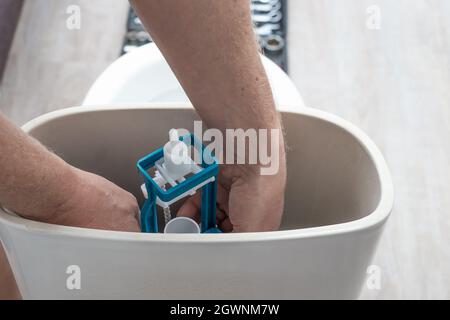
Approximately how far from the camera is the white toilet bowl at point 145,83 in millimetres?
755

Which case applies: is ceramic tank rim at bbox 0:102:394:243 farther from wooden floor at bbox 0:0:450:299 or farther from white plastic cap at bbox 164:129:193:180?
wooden floor at bbox 0:0:450:299

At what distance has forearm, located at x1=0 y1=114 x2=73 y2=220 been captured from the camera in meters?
0.47

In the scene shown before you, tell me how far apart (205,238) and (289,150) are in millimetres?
201

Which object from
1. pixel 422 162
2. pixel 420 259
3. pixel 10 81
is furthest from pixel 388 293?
pixel 10 81

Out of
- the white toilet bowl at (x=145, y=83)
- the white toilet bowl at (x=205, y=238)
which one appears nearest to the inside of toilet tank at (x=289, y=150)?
the white toilet bowl at (x=205, y=238)

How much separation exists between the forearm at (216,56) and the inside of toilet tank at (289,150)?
0.07 metres

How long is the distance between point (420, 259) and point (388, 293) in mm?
91

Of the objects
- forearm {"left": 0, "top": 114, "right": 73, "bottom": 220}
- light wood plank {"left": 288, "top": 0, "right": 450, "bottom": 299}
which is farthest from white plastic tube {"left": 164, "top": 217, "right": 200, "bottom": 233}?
light wood plank {"left": 288, "top": 0, "right": 450, "bottom": 299}

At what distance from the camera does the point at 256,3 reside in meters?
1.31

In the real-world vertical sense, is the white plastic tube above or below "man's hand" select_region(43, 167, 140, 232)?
below

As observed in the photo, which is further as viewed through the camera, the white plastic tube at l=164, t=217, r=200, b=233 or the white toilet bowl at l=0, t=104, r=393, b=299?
the white plastic tube at l=164, t=217, r=200, b=233

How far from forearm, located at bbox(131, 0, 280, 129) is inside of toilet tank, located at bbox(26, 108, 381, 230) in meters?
0.07

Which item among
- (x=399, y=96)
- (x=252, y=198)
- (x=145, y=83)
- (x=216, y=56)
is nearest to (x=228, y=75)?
(x=216, y=56)
